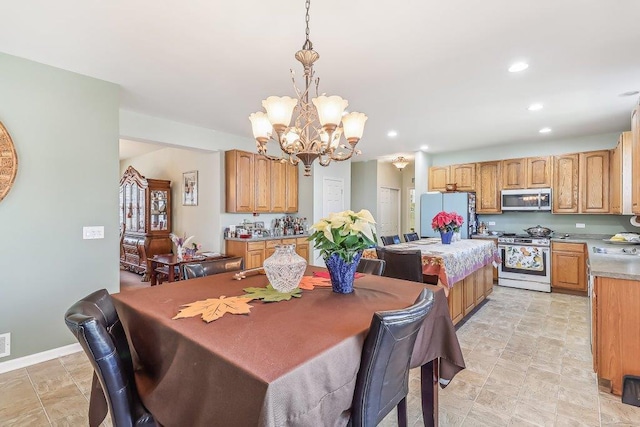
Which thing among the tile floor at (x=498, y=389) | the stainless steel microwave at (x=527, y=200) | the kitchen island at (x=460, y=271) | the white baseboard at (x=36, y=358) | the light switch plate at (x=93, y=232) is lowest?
the tile floor at (x=498, y=389)

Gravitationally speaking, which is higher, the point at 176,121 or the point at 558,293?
the point at 176,121

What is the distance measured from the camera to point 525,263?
4.97 m

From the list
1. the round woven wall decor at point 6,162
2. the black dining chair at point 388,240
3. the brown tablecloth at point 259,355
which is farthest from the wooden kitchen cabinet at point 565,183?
the round woven wall decor at point 6,162

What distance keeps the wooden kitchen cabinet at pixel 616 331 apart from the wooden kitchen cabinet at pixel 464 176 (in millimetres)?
3918

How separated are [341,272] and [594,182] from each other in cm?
530

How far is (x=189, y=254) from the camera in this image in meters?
4.71

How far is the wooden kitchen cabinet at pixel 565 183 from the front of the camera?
4969 millimetres

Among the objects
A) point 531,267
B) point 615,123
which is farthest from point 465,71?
point 531,267

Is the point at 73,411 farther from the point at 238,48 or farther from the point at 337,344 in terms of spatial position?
the point at 238,48

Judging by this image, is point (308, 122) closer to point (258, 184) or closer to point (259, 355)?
point (259, 355)

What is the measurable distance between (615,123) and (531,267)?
2.34m

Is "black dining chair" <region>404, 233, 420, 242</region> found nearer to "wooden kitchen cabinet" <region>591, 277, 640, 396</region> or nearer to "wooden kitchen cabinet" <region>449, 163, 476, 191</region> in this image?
"wooden kitchen cabinet" <region>449, 163, 476, 191</region>

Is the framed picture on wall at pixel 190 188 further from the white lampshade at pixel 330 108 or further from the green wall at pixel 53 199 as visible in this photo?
the white lampshade at pixel 330 108

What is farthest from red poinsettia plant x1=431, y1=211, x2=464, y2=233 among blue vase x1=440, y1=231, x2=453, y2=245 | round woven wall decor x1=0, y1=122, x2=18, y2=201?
round woven wall decor x1=0, y1=122, x2=18, y2=201
